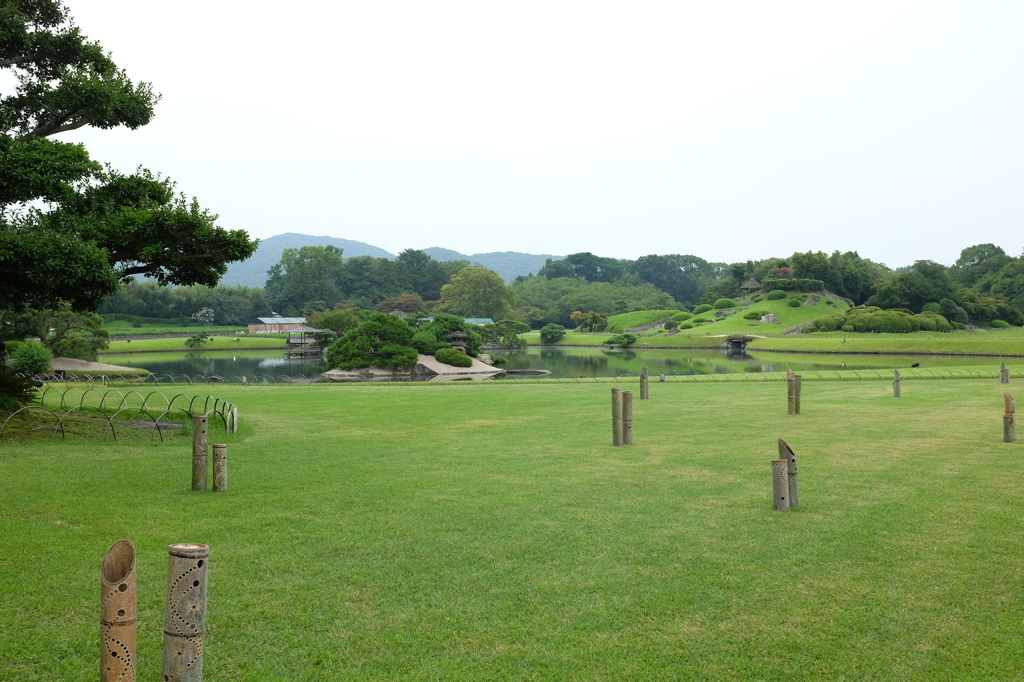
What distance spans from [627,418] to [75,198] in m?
9.80

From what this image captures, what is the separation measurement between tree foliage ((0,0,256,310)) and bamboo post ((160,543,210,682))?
8.10m

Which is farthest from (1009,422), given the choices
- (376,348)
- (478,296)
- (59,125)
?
(478,296)

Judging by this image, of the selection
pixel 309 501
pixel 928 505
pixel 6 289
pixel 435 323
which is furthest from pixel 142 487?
pixel 435 323

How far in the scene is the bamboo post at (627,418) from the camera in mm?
12250

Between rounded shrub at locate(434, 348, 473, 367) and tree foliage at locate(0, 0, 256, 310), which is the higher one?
tree foliage at locate(0, 0, 256, 310)

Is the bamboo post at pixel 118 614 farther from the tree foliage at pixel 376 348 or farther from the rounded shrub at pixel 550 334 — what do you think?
the rounded shrub at pixel 550 334

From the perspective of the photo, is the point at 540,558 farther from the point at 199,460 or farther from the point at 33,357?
the point at 33,357

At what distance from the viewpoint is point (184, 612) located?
3365 millimetres

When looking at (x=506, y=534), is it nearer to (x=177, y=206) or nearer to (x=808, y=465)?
(x=808, y=465)

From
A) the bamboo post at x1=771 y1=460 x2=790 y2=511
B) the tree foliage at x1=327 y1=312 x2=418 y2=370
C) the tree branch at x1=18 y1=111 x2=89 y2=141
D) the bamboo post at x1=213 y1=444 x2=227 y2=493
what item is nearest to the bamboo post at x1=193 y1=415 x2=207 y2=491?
the bamboo post at x1=213 y1=444 x2=227 y2=493

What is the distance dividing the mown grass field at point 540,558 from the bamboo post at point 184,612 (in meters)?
0.92

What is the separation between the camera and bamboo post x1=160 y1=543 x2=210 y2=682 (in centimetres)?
333

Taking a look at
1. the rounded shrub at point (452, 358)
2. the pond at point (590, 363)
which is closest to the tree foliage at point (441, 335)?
the rounded shrub at point (452, 358)

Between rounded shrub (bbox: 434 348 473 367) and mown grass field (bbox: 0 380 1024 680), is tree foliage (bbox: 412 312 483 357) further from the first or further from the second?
mown grass field (bbox: 0 380 1024 680)
